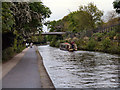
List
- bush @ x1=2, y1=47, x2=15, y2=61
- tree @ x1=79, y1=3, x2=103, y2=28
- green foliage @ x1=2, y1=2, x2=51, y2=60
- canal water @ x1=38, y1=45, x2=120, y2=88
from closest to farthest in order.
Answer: canal water @ x1=38, y1=45, x2=120, y2=88
green foliage @ x1=2, y1=2, x2=51, y2=60
bush @ x1=2, y1=47, x2=15, y2=61
tree @ x1=79, y1=3, x2=103, y2=28

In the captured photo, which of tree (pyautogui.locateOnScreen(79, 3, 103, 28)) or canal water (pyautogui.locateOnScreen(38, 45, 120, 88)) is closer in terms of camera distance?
canal water (pyautogui.locateOnScreen(38, 45, 120, 88))

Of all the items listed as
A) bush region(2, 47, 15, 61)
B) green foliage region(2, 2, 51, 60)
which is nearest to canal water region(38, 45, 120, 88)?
bush region(2, 47, 15, 61)

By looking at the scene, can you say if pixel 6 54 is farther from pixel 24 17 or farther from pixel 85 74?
pixel 85 74

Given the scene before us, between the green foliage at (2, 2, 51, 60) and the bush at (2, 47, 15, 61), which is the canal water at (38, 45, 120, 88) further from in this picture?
the green foliage at (2, 2, 51, 60)

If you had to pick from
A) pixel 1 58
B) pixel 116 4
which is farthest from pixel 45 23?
pixel 116 4

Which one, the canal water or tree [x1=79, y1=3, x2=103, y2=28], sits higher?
tree [x1=79, y1=3, x2=103, y2=28]

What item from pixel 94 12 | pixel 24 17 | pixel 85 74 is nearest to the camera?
pixel 85 74

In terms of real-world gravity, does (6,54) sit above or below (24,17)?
below

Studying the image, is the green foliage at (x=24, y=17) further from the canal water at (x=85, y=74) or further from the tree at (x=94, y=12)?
the tree at (x=94, y=12)

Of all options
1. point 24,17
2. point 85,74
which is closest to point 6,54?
point 24,17

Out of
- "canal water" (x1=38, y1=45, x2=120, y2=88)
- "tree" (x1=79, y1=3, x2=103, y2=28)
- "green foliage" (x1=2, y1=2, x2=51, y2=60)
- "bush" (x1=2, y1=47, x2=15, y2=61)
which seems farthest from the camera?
"tree" (x1=79, y1=3, x2=103, y2=28)

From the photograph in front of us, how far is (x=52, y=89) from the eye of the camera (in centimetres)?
702

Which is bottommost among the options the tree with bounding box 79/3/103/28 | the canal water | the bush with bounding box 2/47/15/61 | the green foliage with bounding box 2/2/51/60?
the canal water

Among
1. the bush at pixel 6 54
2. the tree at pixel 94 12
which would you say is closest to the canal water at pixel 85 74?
the bush at pixel 6 54
